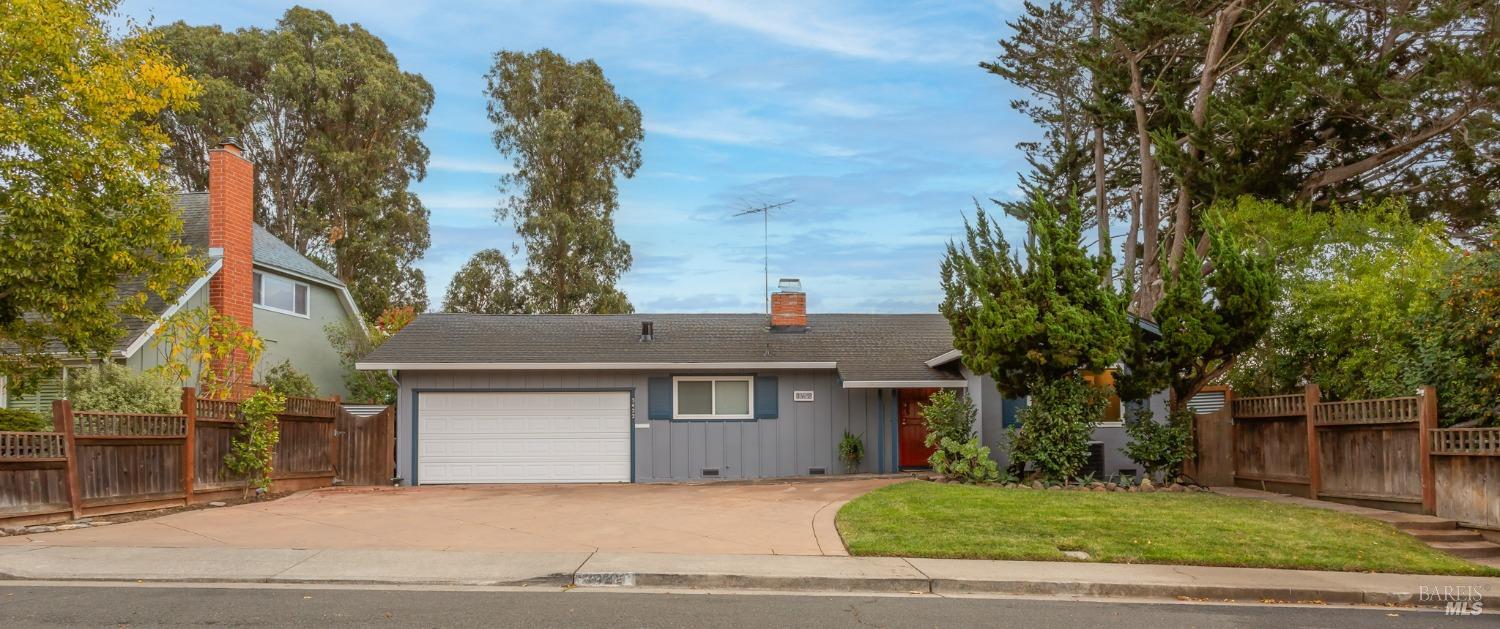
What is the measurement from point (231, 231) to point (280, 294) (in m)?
2.91

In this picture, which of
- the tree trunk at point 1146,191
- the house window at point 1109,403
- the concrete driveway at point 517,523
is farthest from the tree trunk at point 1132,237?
the concrete driveway at point 517,523

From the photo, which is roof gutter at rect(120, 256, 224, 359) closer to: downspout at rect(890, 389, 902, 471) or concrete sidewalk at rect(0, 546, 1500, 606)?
concrete sidewalk at rect(0, 546, 1500, 606)

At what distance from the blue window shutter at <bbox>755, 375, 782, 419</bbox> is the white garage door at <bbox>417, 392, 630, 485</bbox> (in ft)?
8.20

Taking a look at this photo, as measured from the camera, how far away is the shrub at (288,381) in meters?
22.3

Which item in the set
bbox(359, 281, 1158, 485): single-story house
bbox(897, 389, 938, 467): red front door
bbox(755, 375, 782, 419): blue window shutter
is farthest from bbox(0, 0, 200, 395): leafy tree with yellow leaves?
bbox(897, 389, 938, 467): red front door

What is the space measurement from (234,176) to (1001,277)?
15307mm

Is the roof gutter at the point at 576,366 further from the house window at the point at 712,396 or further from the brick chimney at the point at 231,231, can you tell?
the brick chimney at the point at 231,231

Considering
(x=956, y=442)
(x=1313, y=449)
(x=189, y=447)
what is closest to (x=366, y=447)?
(x=189, y=447)

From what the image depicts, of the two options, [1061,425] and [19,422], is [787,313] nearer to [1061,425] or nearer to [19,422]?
[1061,425]

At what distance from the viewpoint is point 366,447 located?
1991cm

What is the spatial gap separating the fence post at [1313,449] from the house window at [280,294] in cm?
2009

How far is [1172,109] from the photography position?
25.2 m

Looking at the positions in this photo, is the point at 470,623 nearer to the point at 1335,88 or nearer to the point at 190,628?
the point at 190,628

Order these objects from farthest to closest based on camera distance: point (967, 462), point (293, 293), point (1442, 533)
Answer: point (293, 293) < point (967, 462) < point (1442, 533)
